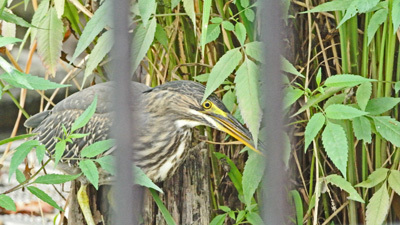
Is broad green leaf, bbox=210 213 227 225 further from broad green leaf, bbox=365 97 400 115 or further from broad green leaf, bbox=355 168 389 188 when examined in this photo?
broad green leaf, bbox=365 97 400 115

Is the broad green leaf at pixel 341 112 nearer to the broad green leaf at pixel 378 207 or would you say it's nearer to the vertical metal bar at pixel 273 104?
the broad green leaf at pixel 378 207

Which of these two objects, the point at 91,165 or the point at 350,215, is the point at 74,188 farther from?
the point at 350,215

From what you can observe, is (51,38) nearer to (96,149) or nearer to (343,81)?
(96,149)

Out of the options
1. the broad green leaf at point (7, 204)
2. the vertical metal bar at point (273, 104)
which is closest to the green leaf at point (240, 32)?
the broad green leaf at point (7, 204)

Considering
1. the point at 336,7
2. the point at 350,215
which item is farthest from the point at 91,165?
the point at 350,215

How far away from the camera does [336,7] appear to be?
1521 millimetres

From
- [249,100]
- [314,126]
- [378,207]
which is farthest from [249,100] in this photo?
[378,207]

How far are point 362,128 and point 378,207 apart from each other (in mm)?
238

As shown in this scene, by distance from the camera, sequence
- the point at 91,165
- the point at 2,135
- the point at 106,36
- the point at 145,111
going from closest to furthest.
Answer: the point at 91,165 < the point at 106,36 < the point at 145,111 < the point at 2,135

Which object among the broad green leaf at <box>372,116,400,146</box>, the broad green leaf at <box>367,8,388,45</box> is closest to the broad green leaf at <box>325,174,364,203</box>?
the broad green leaf at <box>372,116,400,146</box>

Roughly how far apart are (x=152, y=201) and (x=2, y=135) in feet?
6.76

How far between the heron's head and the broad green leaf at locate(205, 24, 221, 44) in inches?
5.2

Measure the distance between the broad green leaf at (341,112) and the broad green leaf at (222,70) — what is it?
0.24 meters

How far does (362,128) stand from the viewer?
5.31 feet
